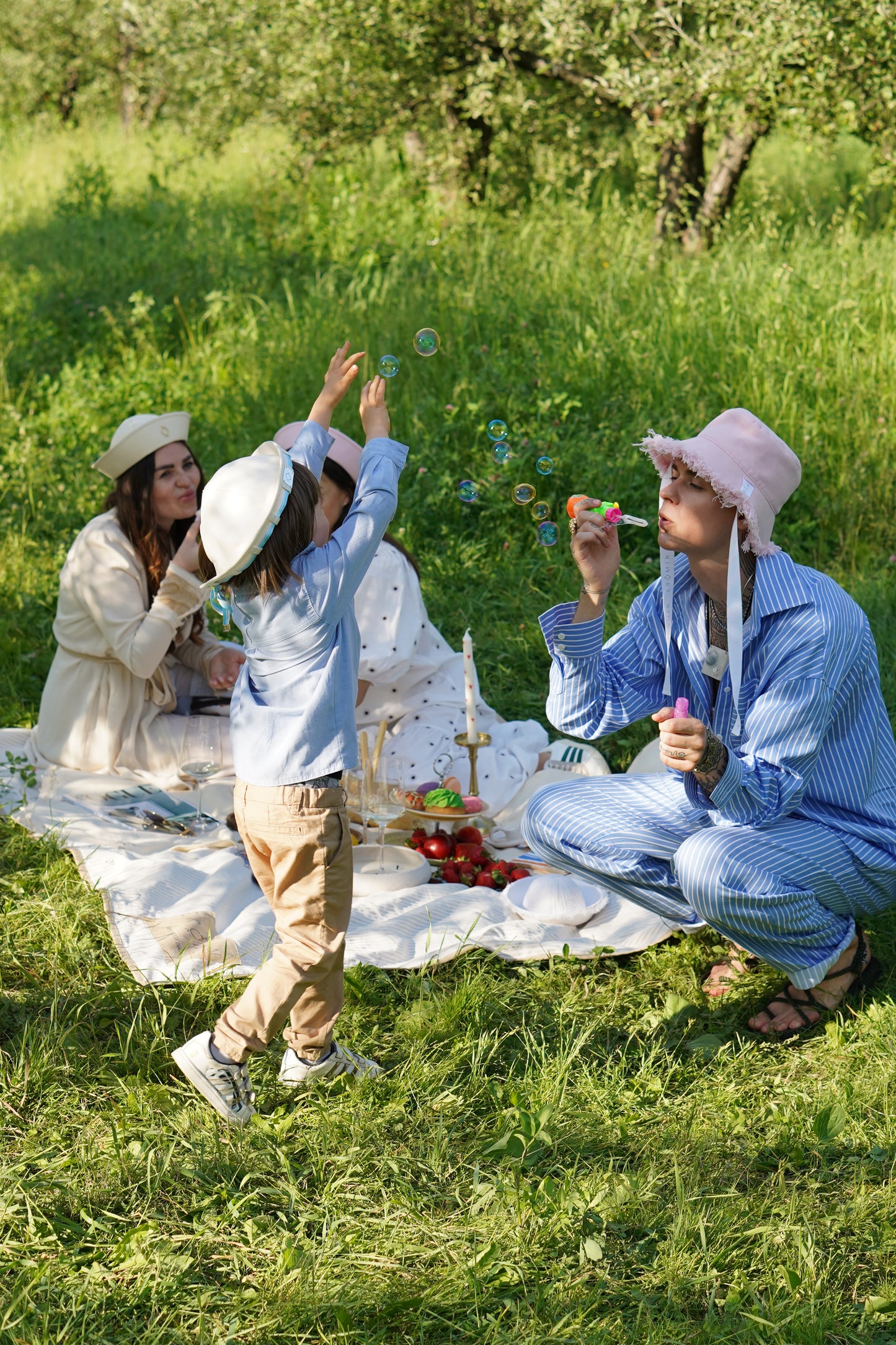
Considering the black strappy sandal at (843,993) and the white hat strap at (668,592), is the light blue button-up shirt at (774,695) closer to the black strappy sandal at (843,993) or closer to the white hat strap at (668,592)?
the white hat strap at (668,592)

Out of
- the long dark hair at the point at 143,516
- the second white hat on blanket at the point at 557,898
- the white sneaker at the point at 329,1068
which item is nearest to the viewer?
the white sneaker at the point at 329,1068

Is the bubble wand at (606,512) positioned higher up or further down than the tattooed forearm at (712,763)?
higher up

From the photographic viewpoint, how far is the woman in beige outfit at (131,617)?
4988mm

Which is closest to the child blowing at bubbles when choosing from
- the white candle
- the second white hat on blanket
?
the second white hat on blanket

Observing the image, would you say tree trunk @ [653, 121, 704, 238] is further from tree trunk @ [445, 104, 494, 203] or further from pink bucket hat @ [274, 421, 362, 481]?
pink bucket hat @ [274, 421, 362, 481]

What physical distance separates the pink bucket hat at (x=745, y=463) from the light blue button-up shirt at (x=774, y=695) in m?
0.22

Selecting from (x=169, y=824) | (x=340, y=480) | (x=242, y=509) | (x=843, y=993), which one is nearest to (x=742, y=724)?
(x=843, y=993)

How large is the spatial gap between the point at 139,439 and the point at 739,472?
2634mm

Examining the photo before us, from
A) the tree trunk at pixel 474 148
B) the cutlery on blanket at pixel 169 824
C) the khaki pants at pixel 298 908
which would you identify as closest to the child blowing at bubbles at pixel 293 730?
the khaki pants at pixel 298 908

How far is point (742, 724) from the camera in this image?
360 cm

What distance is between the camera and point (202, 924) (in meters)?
4.00

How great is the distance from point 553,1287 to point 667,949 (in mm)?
1532

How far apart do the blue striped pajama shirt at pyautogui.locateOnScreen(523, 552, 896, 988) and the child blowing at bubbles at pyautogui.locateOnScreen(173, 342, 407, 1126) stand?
0.75m

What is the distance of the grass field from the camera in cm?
271
